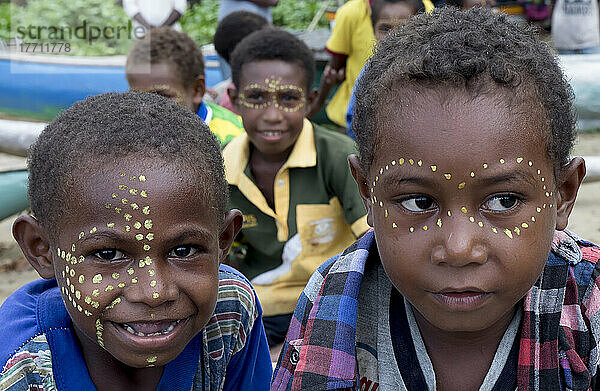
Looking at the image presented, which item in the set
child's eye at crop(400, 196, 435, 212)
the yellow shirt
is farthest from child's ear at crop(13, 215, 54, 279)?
the yellow shirt

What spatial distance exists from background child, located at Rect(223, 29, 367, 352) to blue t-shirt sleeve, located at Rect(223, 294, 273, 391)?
3.24 feet

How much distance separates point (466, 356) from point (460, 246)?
0.43 metres

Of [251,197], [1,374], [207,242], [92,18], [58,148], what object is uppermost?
[58,148]

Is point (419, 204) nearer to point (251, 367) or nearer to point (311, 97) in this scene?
point (251, 367)

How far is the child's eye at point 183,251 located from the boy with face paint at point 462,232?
0.34 meters

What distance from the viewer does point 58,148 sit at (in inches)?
67.0

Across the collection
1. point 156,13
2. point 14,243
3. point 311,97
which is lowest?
point 14,243

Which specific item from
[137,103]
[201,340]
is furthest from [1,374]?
[137,103]

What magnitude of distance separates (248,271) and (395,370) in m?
1.73

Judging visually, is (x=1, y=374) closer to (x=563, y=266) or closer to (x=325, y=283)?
(x=325, y=283)

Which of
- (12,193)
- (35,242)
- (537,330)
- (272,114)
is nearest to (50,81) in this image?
(12,193)

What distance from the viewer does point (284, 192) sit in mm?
3195

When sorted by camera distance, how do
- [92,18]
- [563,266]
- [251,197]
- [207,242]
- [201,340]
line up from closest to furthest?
[563,266], [207,242], [201,340], [251,197], [92,18]

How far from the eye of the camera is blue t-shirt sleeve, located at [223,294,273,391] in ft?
6.81
